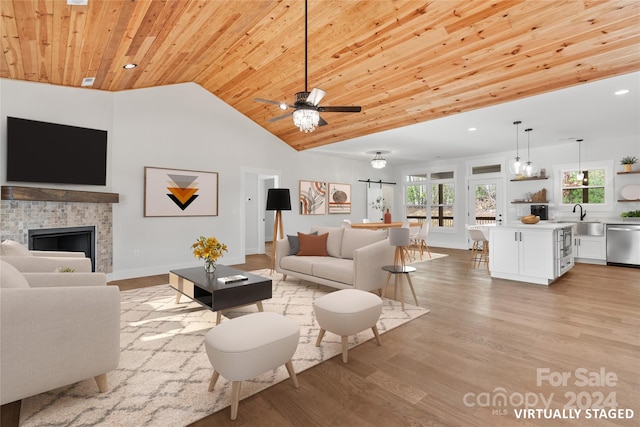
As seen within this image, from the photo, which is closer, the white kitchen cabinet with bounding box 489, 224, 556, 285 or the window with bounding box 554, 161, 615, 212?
the white kitchen cabinet with bounding box 489, 224, 556, 285

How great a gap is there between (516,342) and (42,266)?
4.31 meters

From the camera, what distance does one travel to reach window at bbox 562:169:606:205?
22.9ft

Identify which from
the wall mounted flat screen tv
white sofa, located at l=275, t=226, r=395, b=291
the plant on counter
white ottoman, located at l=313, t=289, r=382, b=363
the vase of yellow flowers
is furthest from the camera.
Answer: the plant on counter

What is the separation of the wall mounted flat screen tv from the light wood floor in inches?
167

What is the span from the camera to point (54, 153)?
4.53m

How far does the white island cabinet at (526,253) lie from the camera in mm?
4727

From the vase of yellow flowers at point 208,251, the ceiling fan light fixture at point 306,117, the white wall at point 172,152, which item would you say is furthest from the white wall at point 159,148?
the ceiling fan light fixture at point 306,117

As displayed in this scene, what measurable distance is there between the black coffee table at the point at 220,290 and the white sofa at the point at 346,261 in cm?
104

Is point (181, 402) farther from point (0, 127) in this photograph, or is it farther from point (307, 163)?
point (307, 163)

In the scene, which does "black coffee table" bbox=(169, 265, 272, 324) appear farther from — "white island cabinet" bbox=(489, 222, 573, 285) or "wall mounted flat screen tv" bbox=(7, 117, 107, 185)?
"white island cabinet" bbox=(489, 222, 573, 285)

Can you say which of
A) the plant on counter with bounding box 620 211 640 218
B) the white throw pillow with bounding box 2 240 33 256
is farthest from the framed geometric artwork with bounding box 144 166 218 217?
the plant on counter with bounding box 620 211 640 218

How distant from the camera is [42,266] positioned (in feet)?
9.41

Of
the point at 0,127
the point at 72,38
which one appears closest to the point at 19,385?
the point at 72,38

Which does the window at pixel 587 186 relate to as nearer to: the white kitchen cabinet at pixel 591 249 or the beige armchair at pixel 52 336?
the white kitchen cabinet at pixel 591 249
